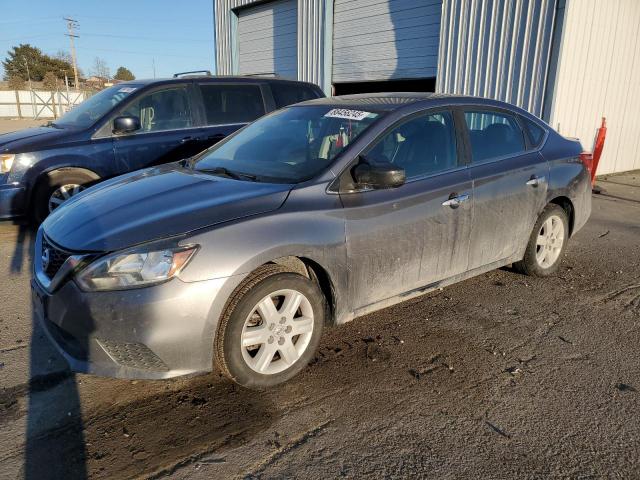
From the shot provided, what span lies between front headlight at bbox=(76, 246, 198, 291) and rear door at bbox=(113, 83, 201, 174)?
3.71 m

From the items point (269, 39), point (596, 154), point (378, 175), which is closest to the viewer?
point (378, 175)

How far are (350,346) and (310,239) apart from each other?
940 mm

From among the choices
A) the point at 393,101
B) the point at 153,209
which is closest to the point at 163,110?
the point at 393,101

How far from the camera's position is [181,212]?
2760 millimetres

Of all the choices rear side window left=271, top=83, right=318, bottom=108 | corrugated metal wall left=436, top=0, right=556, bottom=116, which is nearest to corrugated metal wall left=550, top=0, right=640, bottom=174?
corrugated metal wall left=436, top=0, right=556, bottom=116

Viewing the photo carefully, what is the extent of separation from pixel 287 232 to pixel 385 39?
993 cm

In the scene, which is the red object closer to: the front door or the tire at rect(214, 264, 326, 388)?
the front door

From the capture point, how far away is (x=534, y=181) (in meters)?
4.21

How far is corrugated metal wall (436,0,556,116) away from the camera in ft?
28.6

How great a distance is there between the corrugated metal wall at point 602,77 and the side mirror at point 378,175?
272 inches

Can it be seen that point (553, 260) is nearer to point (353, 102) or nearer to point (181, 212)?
point (353, 102)

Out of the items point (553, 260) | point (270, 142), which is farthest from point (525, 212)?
point (270, 142)

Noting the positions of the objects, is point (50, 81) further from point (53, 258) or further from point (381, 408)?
point (381, 408)

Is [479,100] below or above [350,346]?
above
